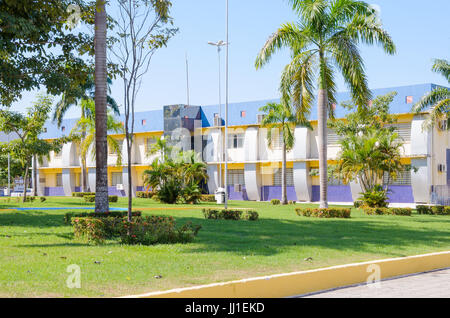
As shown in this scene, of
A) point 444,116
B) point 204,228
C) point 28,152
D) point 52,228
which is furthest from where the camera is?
point 28,152

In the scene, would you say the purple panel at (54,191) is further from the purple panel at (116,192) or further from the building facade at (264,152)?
the purple panel at (116,192)

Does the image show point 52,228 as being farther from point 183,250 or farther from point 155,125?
point 155,125

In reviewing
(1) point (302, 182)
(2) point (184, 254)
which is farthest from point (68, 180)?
(2) point (184, 254)

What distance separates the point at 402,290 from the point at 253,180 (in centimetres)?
4067

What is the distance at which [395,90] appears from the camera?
140 ft

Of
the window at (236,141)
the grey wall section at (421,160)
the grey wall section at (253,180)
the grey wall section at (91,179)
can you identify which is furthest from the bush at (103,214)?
the grey wall section at (91,179)

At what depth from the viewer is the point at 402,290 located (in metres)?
9.02

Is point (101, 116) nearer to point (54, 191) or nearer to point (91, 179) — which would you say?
point (91, 179)

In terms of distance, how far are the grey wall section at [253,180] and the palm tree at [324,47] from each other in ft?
83.2

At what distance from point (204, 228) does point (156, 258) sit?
6835 millimetres
